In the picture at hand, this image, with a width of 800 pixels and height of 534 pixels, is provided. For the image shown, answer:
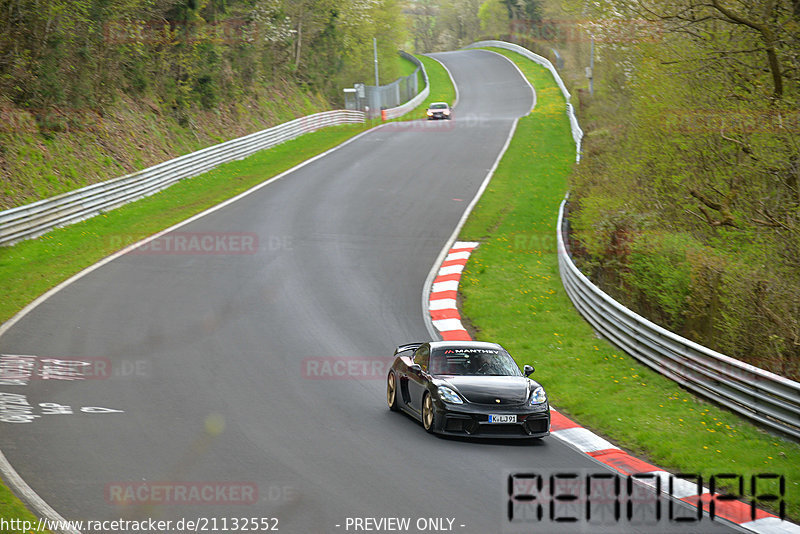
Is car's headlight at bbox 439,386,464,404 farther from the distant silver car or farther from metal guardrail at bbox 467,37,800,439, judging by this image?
the distant silver car

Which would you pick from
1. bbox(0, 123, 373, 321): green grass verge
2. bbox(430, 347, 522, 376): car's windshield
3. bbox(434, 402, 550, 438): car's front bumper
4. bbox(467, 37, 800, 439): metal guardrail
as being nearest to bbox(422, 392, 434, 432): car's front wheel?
bbox(434, 402, 550, 438): car's front bumper

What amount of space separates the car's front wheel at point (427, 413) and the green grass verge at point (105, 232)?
4981mm

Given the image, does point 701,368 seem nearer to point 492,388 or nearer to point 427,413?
point 492,388

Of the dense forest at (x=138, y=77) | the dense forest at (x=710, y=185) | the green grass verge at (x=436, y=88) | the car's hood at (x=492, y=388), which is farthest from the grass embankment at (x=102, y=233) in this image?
the green grass verge at (x=436, y=88)

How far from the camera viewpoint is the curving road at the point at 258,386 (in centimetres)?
877

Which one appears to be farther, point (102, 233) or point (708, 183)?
point (102, 233)

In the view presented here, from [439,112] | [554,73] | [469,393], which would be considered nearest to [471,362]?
[469,393]

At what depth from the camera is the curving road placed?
28.8 ft

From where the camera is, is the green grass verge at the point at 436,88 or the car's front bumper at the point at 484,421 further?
the green grass verge at the point at 436,88

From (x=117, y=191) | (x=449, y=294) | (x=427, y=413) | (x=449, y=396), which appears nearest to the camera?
(x=449, y=396)

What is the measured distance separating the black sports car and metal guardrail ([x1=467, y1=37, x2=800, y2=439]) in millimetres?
2637

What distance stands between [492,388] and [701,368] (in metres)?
3.41

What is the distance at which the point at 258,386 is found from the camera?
12891 mm

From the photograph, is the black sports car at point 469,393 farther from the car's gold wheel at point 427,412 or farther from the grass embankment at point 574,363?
the grass embankment at point 574,363
